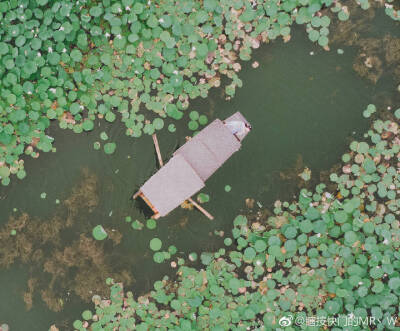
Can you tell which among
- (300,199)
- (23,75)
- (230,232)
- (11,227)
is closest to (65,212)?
(11,227)

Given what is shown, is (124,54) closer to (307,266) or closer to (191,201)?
(191,201)

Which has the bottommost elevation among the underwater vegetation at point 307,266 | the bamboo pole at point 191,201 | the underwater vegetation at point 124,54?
the underwater vegetation at point 307,266

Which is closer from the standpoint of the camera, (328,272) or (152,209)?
(328,272)

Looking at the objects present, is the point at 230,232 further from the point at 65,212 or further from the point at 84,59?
the point at 84,59

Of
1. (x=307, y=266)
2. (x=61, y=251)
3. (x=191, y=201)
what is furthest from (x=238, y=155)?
(x=61, y=251)

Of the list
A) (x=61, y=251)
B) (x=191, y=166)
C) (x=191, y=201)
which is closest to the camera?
(x=191, y=166)

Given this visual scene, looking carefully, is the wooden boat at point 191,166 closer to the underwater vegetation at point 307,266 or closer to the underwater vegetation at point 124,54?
the underwater vegetation at point 124,54

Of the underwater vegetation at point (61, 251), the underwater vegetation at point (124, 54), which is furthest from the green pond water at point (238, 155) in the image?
the underwater vegetation at point (124, 54)
